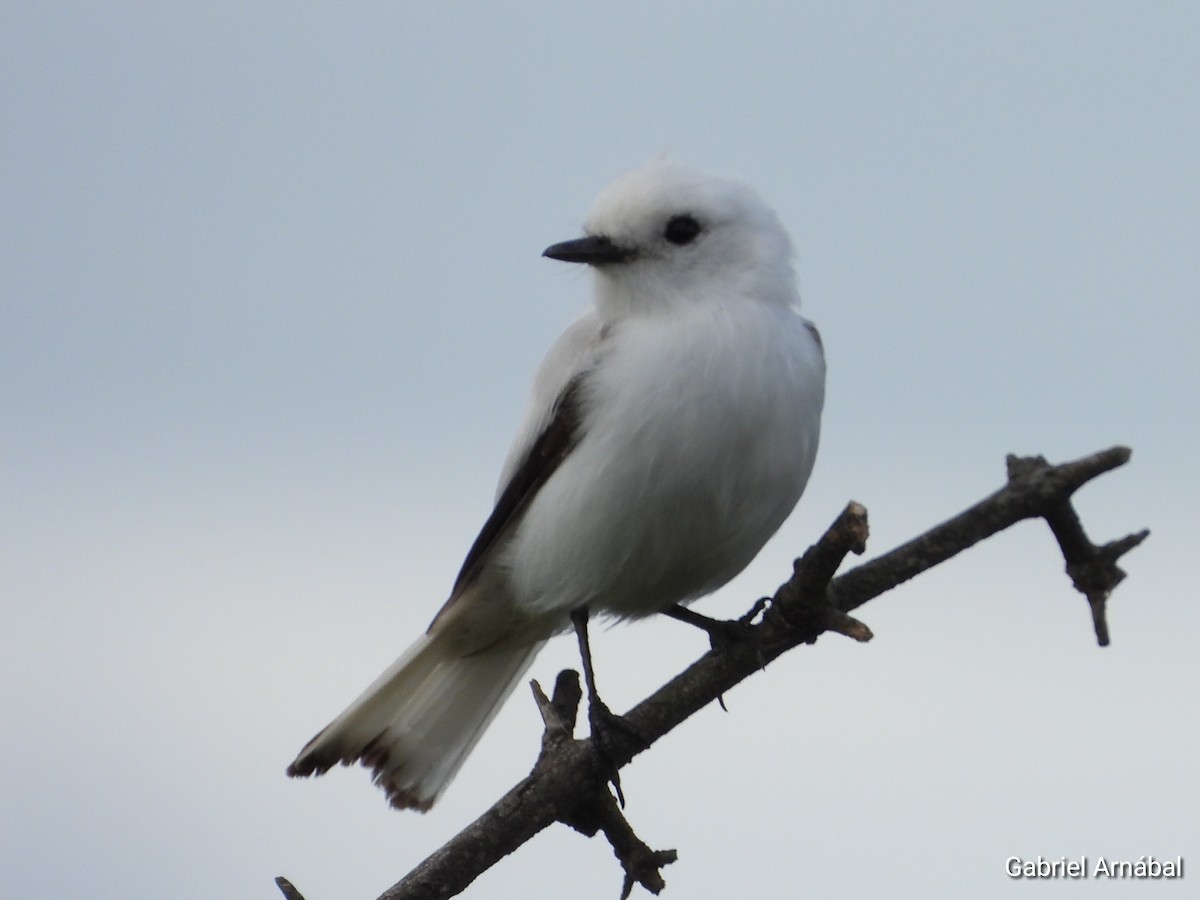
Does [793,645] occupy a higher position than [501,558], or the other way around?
[501,558]

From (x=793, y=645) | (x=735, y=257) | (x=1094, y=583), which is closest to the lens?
(x=1094, y=583)

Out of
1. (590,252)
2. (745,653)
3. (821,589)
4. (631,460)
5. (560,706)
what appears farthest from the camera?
(590,252)

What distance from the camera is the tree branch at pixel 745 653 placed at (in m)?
5.25

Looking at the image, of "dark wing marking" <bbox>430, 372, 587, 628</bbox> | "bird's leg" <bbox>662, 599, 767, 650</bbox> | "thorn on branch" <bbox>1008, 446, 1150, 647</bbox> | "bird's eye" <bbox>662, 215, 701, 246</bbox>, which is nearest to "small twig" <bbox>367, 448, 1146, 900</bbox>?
"thorn on branch" <bbox>1008, 446, 1150, 647</bbox>

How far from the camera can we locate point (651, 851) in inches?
244

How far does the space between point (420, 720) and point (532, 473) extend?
1.42 meters

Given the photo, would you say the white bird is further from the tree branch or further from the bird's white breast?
the tree branch

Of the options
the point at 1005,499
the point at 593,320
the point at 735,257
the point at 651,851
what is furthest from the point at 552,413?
the point at 1005,499

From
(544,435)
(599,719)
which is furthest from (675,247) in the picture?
(599,719)

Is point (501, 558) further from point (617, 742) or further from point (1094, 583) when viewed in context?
point (1094, 583)

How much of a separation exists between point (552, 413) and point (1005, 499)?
2827 millimetres

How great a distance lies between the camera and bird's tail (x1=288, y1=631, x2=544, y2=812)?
795cm

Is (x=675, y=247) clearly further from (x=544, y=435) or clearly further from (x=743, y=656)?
(x=743, y=656)

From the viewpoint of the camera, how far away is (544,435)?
7.71 meters
